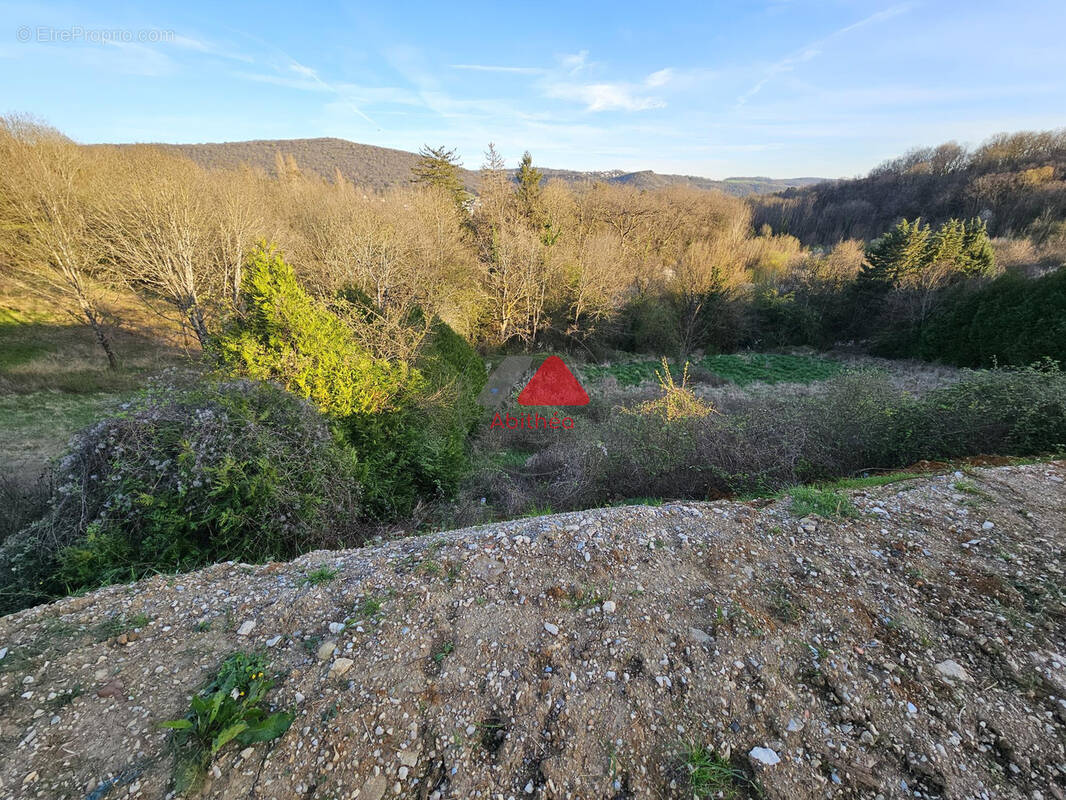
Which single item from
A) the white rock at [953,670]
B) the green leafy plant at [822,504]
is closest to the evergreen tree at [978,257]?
the green leafy plant at [822,504]

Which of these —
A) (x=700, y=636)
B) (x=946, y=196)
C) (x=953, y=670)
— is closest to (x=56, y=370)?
(x=700, y=636)

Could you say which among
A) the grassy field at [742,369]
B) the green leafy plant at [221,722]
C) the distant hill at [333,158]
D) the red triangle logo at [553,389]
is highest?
the distant hill at [333,158]

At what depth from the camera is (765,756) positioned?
6.88 ft

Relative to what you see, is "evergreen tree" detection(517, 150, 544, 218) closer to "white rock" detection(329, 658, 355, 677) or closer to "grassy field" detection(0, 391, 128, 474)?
"grassy field" detection(0, 391, 128, 474)

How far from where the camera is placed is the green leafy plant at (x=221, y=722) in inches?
77.0

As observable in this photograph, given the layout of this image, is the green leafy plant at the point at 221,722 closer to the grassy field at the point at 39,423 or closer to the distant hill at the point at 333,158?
the grassy field at the point at 39,423

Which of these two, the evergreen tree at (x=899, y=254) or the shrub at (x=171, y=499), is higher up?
the evergreen tree at (x=899, y=254)

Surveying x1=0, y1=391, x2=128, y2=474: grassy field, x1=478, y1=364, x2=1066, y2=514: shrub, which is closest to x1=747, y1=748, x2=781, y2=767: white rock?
x1=478, y1=364, x2=1066, y2=514: shrub

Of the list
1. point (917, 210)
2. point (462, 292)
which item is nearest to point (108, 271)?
A: point (462, 292)

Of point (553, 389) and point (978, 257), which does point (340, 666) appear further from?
point (978, 257)

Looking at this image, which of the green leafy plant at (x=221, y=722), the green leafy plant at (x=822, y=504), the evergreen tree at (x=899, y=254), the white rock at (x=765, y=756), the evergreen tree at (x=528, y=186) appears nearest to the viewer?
the green leafy plant at (x=221, y=722)

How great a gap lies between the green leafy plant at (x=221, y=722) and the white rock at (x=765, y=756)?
248cm

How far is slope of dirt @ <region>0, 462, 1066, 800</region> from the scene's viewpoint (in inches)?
79.7

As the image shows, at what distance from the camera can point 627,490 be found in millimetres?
6805
